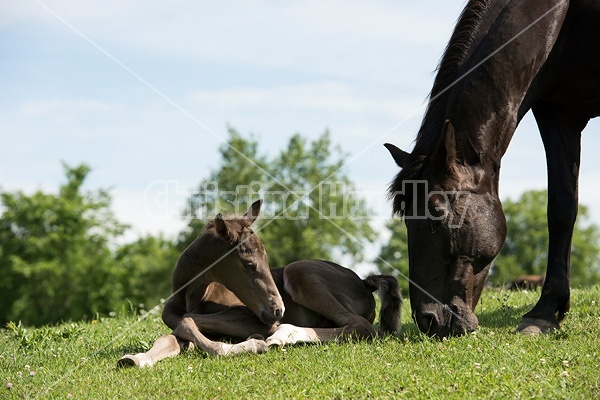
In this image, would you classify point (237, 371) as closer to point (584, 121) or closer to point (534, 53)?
Answer: point (534, 53)

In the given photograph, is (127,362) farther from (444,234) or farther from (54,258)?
(54,258)

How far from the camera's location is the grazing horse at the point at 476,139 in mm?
5922

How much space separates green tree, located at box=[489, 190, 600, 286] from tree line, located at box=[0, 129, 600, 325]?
1.89 meters

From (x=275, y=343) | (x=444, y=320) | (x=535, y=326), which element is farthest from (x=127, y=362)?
(x=535, y=326)

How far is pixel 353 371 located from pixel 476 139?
2386 millimetres

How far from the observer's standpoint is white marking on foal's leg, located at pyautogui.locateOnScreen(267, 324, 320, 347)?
20.7ft

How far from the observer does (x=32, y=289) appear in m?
47.0

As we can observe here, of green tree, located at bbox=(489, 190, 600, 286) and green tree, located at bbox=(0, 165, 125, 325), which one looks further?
green tree, located at bbox=(489, 190, 600, 286)

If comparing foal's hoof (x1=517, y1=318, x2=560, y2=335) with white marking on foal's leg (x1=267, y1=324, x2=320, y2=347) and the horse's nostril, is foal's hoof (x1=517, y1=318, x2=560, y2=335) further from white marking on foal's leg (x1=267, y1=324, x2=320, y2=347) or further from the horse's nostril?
white marking on foal's leg (x1=267, y1=324, x2=320, y2=347)

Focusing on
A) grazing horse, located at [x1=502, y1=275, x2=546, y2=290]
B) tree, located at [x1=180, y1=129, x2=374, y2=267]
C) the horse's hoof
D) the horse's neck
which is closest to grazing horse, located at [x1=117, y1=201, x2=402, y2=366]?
the horse's hoof

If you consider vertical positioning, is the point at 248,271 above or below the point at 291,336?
above

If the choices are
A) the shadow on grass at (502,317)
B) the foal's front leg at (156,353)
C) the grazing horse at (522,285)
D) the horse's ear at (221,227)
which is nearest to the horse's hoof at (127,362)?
the foal's front leg at (156,353)

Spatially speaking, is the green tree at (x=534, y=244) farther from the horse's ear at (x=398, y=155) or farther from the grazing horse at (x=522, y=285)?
the horse's ear at (x=398, y=155)

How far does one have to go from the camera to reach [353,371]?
5148 millimetres
